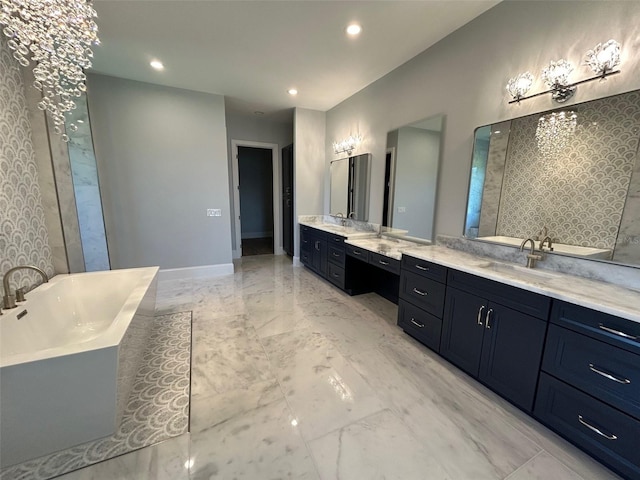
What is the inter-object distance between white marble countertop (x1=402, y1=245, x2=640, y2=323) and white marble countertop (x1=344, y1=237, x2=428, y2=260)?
15.7 inches

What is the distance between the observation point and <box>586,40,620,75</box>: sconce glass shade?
1514 mm

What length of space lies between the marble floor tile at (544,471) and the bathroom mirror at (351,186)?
2.91m

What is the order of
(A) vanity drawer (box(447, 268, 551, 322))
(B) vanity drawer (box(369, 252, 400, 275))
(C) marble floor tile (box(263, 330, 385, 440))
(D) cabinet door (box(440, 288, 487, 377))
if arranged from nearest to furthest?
(A) vanity drawer (box(447, 268, 551, 322)) < (C) marble floor tile (box(263, 330, 385, 440)) < (D) cabinet door (box(440, 288, 487, 377)) < (B) vanity drawer (box(369, 252, 400, 275))

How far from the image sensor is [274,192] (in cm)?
557

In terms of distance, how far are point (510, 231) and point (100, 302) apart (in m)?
3.65

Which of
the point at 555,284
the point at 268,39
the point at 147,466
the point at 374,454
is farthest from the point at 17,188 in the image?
the point at 555,284

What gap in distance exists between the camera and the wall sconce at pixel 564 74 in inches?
60.2

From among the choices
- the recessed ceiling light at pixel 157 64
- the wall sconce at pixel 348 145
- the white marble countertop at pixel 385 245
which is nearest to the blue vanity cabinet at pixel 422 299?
the white marble countertop at pixel 385 245

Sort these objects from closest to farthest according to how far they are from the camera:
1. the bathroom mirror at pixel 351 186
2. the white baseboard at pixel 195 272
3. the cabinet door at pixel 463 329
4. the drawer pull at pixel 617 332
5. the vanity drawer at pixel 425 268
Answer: the drawer pull at pixel 617 332, the cabinet door at pixel 463 329, the vanity drawer at pixel 425 268, the bathroom mirror at pixel 351 186, the white baseboard at pixel 195 272

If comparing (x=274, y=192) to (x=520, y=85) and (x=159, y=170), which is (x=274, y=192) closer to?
(x=159, y=170)

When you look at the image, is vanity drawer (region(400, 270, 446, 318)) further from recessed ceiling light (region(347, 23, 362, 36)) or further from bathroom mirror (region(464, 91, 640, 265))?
recessed ceiling light (region(347, 23, 362, 36))

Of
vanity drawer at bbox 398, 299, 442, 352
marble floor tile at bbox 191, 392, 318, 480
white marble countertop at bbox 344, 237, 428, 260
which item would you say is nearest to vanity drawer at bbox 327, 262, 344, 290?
white marble countertop at bbox 344, 237, 428, 260

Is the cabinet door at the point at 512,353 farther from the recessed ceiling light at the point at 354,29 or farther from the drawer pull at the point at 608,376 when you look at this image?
the recessed ceiling light at the point at 354,29

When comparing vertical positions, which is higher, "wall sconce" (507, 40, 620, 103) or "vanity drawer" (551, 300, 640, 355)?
"wall sconce" (507, 40, 620, 103)
